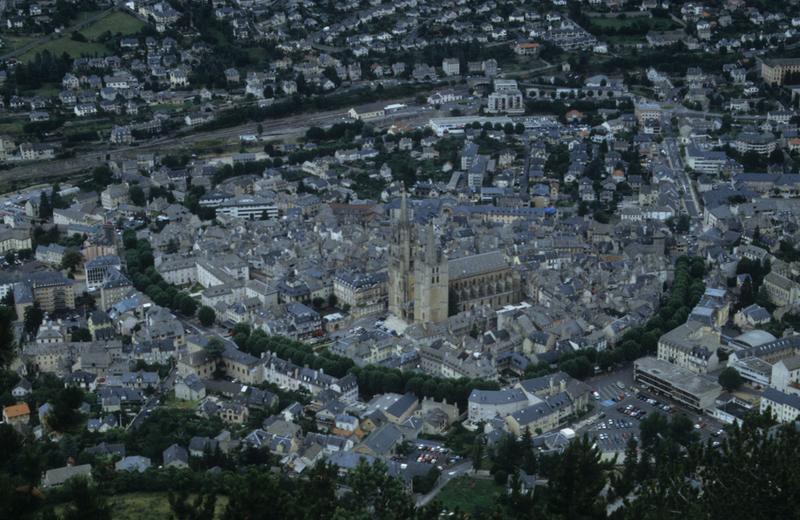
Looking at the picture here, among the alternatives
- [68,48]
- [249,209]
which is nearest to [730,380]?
[249,209]

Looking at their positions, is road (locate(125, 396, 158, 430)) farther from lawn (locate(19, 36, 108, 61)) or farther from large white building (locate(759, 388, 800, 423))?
lawn (locate(19, 36, 108, 61))

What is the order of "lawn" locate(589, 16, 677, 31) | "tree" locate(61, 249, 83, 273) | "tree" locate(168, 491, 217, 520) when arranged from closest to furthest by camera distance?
"tree" locate(168, 491, 217, 520), "tree" locate(61, 249, 83, 273), "lawn" locate(589, 16, 677, 31)

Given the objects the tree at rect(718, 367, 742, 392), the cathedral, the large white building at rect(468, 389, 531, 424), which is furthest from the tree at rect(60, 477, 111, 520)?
the cathedral

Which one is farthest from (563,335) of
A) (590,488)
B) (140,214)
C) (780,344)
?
(140,214)

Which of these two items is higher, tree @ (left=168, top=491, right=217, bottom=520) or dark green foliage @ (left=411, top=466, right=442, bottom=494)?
tree @ (left=168, top=491, right=217, bottom=520)

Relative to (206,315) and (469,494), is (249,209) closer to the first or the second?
(206,315)

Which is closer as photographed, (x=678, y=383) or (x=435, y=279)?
(x=678, y=383)

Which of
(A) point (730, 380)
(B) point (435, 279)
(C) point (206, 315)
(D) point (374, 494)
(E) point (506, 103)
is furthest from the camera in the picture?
(E) point (506, 103)
